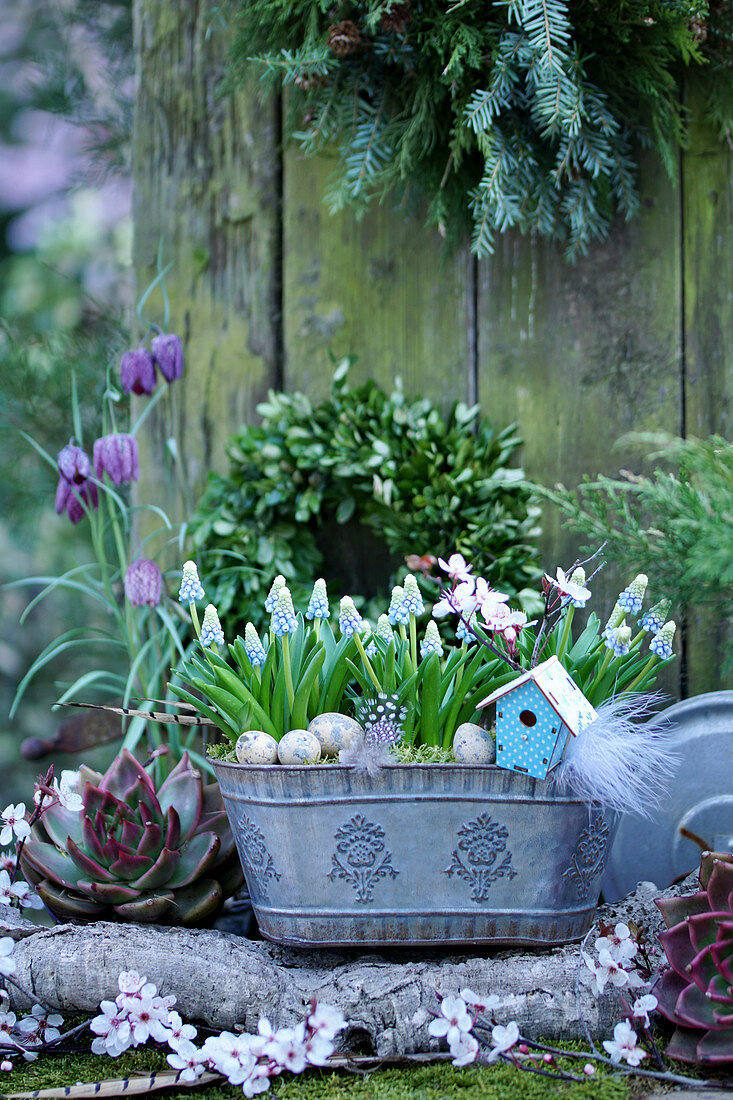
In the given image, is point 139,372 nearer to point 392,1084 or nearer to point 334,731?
point 334,731

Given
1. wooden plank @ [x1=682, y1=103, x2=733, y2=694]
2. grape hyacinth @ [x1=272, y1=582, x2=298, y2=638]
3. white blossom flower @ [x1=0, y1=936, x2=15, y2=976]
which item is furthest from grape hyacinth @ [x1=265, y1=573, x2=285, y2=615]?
wooden plank @ [x1=682, y1=103, x2=733, y2=694]

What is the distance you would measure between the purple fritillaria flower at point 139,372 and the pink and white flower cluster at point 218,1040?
88 cm

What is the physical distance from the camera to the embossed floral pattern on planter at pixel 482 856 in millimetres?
958

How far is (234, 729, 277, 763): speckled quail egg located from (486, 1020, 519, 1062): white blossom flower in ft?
1.17

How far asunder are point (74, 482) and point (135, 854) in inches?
23.1

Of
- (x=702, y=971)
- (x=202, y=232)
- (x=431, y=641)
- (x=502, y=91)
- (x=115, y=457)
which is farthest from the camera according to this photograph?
(x=202, y=232)

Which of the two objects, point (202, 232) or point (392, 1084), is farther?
point (202, 232)

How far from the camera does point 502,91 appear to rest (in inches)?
48.2

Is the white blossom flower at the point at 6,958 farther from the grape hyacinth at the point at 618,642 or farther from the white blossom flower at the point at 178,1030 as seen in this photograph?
the grape hyacinth at the point at 618,642

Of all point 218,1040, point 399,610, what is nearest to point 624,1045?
point 218,1040

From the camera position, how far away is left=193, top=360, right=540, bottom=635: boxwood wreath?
4.32ft

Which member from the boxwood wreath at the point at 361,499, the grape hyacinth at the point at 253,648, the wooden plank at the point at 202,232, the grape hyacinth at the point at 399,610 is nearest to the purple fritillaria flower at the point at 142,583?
the boxwood wreath at the point at 361,499

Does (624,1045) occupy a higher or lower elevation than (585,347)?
lower

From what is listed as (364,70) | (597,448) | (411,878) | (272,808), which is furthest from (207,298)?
(411,878)
